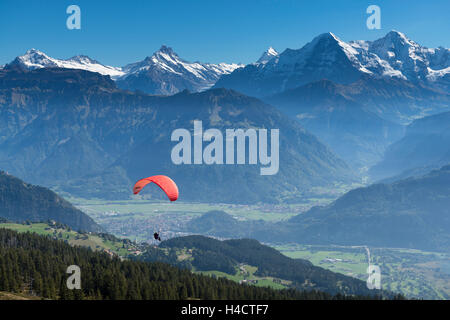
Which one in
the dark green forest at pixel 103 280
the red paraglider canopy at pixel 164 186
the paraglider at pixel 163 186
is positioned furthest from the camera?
the dark green forest at pixel 103 280

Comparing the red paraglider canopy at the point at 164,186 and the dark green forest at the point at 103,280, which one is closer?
the red paraglider canopy at the point at 164,186

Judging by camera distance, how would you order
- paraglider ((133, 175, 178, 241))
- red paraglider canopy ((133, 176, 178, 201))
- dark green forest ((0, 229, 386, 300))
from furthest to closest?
dark green forest ((0, 229, 386, 300)), red paraglider canopy ((133, 176, 178, 201)), paraglider ((133, 175, 178, 241))

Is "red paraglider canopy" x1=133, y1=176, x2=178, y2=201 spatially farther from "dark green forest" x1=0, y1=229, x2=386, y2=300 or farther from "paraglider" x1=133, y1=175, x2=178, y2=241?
"dark green forest" x1=0, y1=229, x2=386, y2=300

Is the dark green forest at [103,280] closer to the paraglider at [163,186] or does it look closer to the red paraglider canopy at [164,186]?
the paraglider at [163,186]

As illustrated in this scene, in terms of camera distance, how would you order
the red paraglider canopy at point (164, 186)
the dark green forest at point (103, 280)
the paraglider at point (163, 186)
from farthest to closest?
the dark green forest at point (103, 280) → the red paraglider canopy at point (164, 186) → the paraglider at point (163, 186)

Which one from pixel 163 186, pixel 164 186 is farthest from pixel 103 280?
pixel 164 186

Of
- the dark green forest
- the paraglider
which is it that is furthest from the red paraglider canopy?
the dark green forest

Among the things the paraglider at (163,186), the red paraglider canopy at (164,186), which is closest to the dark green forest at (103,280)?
the paraglider at (163,186)

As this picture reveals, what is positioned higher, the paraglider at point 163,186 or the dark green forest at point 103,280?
the paraglider at point 163,186
